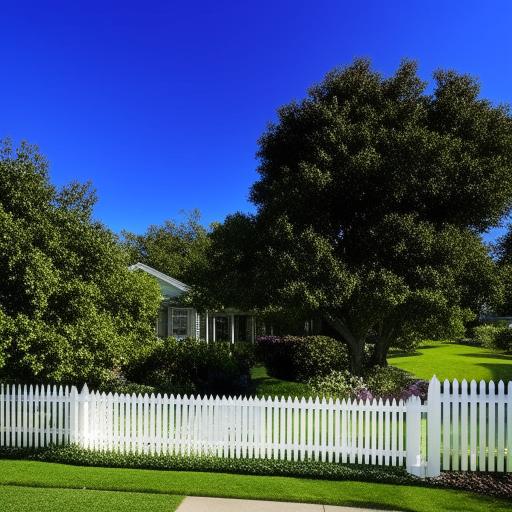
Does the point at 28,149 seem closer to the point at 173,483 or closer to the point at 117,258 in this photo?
the point at 117,258

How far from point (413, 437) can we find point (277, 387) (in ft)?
27.1

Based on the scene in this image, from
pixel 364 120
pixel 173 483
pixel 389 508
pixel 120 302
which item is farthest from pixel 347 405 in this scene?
Result: pixel 364 120

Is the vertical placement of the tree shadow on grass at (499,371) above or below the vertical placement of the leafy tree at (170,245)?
below

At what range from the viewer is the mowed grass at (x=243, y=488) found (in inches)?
270

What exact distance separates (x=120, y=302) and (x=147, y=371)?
5424mm

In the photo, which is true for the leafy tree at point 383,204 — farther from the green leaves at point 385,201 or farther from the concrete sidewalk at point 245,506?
the concrete sidewalk at point 245,506

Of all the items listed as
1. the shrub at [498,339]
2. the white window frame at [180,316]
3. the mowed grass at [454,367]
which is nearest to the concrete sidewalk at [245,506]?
the mowed grass at [454,367]

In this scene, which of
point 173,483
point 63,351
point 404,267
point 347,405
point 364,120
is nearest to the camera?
point 173,483

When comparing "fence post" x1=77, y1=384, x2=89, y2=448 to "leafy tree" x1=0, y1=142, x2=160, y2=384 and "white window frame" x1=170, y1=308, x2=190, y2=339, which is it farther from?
"white window frame" x1=170, y1=308, x2=190, y2=339

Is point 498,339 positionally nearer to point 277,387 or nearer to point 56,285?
point 277,387

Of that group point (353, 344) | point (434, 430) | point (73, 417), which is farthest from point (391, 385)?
point (73, 417)

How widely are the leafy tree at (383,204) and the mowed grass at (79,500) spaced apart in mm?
6850

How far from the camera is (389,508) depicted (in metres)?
6.66

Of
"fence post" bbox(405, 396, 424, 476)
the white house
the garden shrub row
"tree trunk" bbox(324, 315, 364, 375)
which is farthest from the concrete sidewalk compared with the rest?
the white house
